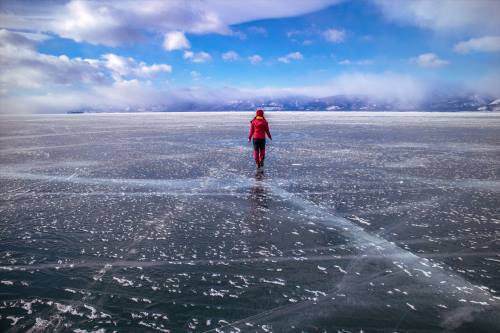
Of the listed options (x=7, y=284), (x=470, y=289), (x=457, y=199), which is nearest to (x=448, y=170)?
(x=457, y=199)

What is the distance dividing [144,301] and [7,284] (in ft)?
5.85

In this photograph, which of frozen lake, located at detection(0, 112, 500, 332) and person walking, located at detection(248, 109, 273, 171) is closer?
frozen lake, located at detection(0, 112, 500, 332)

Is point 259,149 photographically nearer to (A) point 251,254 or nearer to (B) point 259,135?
(B) point 259,135

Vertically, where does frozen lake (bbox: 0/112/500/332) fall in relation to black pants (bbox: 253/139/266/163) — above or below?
below

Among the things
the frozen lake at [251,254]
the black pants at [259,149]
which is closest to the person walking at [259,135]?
the black pants at [259,149]

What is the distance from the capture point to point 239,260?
15.4 feet

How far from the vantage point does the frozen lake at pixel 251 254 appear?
11.4 ft

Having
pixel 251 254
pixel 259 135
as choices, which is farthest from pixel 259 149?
pixel 251 254

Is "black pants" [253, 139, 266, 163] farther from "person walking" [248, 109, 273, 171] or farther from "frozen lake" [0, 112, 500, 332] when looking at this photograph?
"frozen lake" [0, 112, 500, 332]

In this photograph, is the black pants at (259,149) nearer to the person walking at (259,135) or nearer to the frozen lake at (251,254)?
the person walking at (259,135)

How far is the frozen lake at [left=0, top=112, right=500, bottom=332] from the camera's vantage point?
11.4ft

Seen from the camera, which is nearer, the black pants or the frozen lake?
the frozen lake

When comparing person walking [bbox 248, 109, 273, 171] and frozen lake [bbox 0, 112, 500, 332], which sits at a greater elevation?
person walking [bbox 248, 109, 273, 171]

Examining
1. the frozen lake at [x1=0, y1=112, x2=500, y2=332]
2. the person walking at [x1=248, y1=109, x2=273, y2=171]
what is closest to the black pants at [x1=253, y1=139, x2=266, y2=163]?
the person walking at [x1=248, y1=109, x2=273, y2=171]
